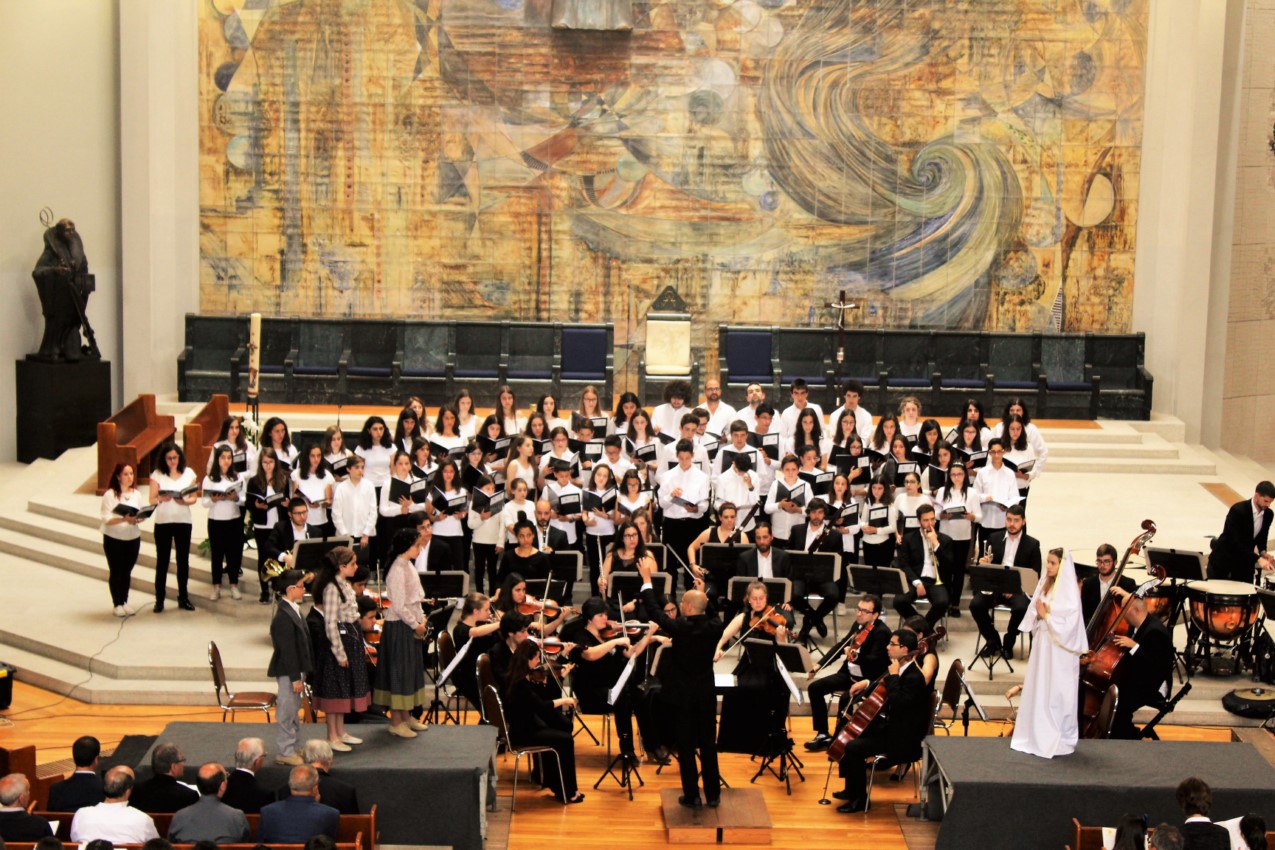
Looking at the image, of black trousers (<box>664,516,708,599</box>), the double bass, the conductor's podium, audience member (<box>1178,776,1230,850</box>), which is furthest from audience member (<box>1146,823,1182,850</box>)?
black trousers (<box>664,516,708,599</box>)

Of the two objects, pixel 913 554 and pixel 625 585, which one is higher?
pixel 913 554

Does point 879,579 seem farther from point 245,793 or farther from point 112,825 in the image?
point 112,825

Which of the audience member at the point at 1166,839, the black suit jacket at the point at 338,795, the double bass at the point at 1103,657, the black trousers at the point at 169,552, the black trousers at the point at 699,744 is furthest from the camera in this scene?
the black trousers at the point at 169,552

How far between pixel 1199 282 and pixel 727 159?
19.3ft

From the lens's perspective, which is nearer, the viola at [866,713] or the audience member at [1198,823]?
the audience member at [1198,823]

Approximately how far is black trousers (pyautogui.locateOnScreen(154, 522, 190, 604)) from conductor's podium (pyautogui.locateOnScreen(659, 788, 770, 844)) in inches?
202

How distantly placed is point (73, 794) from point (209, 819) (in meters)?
0.88

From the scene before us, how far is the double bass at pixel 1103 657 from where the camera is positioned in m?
10.9

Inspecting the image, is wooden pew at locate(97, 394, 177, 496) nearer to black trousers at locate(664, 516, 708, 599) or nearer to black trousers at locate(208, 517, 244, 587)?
black trousers at locate(208, 517, 244, 587)

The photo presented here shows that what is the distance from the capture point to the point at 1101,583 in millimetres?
11578

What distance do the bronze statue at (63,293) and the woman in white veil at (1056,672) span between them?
39.5 ft

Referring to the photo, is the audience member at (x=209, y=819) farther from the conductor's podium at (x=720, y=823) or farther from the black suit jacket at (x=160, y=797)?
the conductor's podium at (x=720, y=823)

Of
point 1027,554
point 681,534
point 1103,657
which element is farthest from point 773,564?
point 1103,657

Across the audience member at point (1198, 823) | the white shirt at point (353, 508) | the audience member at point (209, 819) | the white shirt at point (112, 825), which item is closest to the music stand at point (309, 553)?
the white shirt at point (353, 508)
